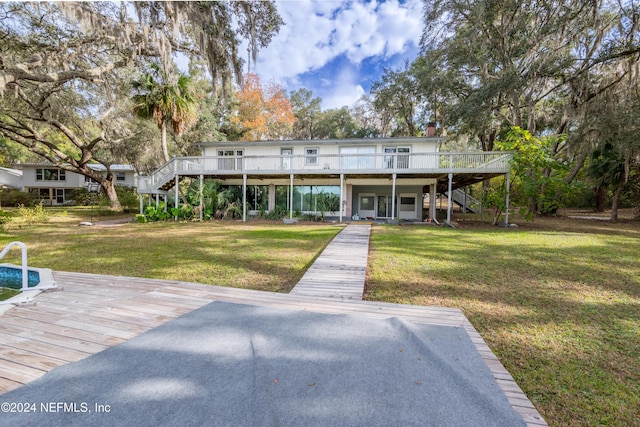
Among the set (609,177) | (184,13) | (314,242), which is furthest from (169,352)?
(609,177)

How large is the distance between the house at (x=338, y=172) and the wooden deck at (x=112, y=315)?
9.86 meters

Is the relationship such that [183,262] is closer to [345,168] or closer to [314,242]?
[314,242]

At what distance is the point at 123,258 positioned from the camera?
249 inches

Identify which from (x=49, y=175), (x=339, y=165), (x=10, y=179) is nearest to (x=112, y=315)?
(x=339, y=165)

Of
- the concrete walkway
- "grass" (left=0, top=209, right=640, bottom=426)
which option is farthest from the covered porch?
the concrete walkway

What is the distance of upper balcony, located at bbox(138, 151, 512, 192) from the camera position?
41.3ft

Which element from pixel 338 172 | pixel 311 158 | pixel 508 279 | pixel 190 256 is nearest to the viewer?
pixel 508 279

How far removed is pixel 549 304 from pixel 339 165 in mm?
11078

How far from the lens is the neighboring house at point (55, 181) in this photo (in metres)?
27.3

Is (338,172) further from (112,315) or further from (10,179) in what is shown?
(10,179)

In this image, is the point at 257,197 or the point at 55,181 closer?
the point at 257,197

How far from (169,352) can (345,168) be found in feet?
40.9

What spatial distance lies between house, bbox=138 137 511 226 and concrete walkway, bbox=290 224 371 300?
7012mm

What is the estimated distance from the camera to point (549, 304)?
3863mm
